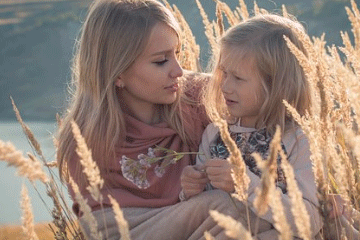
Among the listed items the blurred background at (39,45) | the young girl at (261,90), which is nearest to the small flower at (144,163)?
the young girl at (261,90)

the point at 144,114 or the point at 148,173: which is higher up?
the point at 144,114

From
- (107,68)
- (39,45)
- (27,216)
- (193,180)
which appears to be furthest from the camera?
(39,45)

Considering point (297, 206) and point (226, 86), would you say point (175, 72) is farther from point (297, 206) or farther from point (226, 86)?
point (297, 206)

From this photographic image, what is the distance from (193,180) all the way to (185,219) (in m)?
0.17

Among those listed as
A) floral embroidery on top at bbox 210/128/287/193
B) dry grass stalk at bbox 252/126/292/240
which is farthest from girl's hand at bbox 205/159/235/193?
dry grass stalk at bbox 252/126/292/240

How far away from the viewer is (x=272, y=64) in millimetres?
2885

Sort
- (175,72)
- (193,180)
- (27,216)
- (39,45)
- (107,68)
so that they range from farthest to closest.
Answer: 1. (39,45)
2. (107,68)
3. (175,72)
4. (193,180)
5. (27,216)

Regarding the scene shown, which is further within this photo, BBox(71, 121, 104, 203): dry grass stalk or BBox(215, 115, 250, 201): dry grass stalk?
BBox(215, 115, 250, 201): dry grass stalk

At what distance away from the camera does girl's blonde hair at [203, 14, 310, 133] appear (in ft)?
9.41

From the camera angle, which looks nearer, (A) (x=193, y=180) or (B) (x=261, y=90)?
(A) (x=193, y=180)

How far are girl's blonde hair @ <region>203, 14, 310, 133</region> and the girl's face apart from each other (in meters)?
0.02

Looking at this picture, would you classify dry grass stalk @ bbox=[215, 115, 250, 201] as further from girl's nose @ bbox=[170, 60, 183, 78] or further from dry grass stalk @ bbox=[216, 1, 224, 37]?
dry grass stalk @ bbox=[216, 1, 224, 37]

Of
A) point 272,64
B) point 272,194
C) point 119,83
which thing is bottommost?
point 119,83

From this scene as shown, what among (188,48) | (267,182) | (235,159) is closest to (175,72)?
(188,48)
